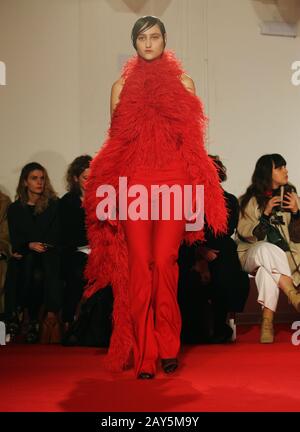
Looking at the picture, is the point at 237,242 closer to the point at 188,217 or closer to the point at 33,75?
the point at 188,217

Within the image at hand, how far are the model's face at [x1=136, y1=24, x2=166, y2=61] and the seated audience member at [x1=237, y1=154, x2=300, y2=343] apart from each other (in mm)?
1658

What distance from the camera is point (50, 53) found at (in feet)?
19.9

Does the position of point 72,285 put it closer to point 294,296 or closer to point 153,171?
point 294,296

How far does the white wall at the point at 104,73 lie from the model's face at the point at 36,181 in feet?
2.44

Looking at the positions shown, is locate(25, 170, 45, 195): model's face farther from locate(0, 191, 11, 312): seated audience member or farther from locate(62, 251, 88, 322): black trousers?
locate(62, 251, 88, 322): black trousers

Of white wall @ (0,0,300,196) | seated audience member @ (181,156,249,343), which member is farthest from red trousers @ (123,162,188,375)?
white wall @ (0,0,300,196)

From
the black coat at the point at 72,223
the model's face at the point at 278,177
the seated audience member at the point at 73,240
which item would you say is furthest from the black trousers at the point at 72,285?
the model's face at the point at 278,177

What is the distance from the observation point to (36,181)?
5.26 meters

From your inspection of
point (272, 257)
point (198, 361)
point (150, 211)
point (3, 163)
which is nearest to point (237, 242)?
point (272, 257)

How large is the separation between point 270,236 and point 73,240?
122 centimetres

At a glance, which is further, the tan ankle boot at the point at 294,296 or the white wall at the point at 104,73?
the white wall at the point at 104,73

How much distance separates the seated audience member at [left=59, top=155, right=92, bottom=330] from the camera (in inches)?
185

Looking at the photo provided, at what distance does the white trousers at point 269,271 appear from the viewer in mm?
4645

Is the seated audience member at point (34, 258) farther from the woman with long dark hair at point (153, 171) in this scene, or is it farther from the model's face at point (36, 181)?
the woman with long dark hair at point (153, 171)
